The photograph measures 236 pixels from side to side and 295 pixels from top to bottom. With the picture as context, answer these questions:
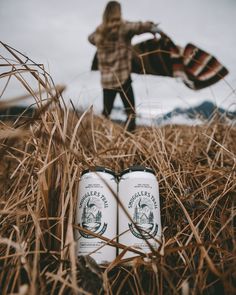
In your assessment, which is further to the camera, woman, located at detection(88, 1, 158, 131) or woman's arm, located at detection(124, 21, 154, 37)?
woman, located at detection(88, 1, 158, 131)

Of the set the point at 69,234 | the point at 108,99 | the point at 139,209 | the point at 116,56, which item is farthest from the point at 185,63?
the point at 69,234

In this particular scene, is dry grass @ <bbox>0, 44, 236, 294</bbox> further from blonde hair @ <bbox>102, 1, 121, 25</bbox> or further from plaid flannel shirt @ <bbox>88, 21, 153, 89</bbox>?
blonde hair @ <bbox>102, 1, 121, 25</bbox>

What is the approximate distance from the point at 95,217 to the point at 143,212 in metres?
0.16

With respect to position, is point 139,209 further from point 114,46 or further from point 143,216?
point 114,46

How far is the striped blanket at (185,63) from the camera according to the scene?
2.61 m

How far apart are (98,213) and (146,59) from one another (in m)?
2.66

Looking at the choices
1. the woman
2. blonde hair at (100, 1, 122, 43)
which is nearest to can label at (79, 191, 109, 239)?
the woman

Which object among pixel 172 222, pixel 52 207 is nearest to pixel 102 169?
pixel 52 207

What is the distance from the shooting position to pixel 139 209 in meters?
0.84

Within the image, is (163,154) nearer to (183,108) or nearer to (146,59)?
(183,108)

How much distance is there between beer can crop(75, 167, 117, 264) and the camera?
30.7 inches

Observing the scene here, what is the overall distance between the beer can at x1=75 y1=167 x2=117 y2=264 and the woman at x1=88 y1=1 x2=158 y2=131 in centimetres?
205

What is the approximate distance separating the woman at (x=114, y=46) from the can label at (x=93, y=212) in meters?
2.07

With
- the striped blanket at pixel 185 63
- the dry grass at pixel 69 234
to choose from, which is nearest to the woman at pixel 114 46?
the striped blanket at pixel 185 63
